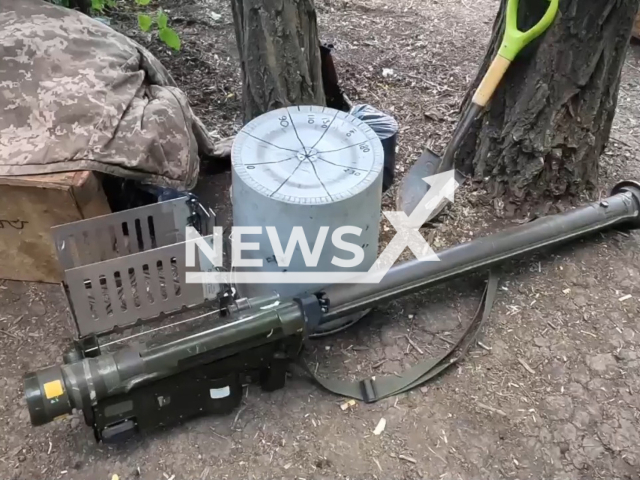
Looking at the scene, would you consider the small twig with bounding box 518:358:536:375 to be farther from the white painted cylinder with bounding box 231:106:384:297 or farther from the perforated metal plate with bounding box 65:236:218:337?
the perforated metal plate with bounding box 65:236:218:337

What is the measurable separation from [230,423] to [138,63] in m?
1.21

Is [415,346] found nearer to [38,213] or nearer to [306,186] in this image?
[306,186]


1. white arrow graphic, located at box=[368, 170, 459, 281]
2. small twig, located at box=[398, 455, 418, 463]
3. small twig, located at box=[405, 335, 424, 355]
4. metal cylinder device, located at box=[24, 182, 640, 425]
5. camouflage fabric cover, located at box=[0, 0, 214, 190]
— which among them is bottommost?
small twig, located at box=[398, 455, 418, 463]

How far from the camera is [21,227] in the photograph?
1820 millimetres

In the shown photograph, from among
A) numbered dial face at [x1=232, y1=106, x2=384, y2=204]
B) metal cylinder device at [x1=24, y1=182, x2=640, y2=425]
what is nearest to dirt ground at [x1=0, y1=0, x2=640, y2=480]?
metal cylinder device at [x1=24, y1=182, x2=640, y2=425]

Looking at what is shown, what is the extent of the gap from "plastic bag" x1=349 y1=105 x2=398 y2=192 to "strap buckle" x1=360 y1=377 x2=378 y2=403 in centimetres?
81

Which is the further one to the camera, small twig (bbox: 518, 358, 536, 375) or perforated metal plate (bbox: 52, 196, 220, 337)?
small twig (bbox: 518, 358, 536, 375)

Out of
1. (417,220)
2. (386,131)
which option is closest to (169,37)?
(386,131)

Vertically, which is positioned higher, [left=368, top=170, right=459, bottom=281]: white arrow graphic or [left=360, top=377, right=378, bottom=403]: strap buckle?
[left=368, top=170, right=459, bottom=281]: white arrow graphic

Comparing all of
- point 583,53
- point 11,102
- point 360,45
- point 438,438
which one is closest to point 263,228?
point 438,438

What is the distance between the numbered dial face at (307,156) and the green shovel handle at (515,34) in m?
0.58

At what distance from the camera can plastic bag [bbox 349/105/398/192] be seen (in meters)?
2.18

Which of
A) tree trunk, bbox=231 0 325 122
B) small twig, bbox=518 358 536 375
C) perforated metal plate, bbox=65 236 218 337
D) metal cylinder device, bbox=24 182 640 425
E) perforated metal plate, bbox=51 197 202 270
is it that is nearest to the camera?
metal cylinder device, bbox=24 182 640 425

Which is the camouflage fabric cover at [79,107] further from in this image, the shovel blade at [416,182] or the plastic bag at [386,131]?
the shovel blade at [416,182]
